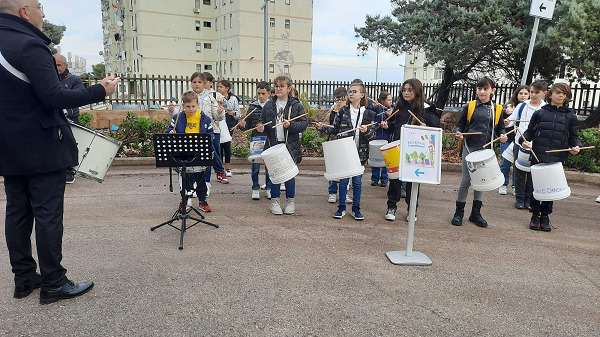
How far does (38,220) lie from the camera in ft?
11.2

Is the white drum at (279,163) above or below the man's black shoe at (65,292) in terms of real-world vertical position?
above

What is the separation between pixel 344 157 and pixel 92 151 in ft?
9.87

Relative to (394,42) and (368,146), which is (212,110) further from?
(394,42)

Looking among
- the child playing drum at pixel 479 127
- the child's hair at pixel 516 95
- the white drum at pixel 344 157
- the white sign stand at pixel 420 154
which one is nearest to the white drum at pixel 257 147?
the white drum at pixel 344 157

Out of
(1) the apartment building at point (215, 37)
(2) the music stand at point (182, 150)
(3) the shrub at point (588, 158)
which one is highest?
(1) the apartment building at point (215, 37)

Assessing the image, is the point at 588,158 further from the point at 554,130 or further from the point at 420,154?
the point at 420,154

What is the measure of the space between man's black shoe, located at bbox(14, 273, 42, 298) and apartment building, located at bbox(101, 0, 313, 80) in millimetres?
53755

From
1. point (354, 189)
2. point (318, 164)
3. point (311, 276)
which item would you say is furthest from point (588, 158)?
point (311, 276)

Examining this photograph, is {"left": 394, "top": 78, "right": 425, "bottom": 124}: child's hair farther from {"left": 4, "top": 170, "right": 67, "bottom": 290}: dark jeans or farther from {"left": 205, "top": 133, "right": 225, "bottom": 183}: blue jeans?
{"left": 4, "top": 170, "right": 67, "bottom": 290}: dark jeans

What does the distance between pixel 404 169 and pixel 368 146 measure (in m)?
2.22

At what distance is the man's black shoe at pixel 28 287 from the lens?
12.0 feet

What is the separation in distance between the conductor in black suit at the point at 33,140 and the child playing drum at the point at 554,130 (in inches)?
214

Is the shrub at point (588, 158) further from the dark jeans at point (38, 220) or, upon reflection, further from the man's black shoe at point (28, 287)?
the man's black shoe at point (28, 287)

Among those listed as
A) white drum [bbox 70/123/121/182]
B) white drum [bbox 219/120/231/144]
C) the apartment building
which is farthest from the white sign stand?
the apartment building
